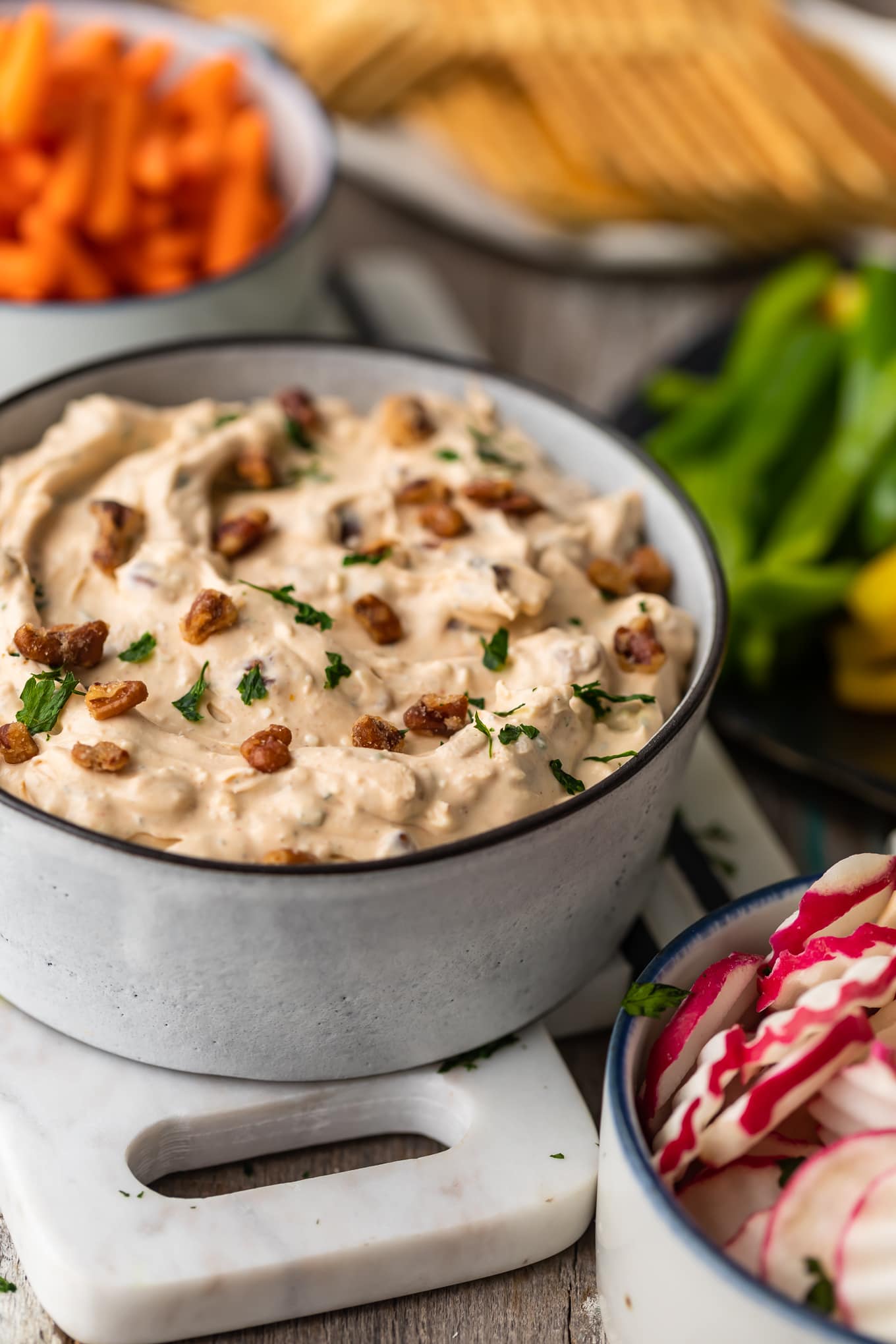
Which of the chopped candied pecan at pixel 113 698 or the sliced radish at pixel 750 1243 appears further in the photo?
the chopped candied pecan at pixel 113 698

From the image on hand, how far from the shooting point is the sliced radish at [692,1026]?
1.94m

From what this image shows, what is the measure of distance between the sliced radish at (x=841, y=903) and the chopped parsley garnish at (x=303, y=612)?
2.70 feet

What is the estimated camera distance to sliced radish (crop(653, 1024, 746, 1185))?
1818mm

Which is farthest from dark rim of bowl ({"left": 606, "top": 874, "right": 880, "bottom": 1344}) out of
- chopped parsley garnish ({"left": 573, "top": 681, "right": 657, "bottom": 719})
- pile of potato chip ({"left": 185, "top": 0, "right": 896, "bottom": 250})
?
pile of potato chip ({"left": 185, "top": 0, "right": 896, "bottom": 250})

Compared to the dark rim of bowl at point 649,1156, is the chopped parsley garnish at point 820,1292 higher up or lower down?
lower down

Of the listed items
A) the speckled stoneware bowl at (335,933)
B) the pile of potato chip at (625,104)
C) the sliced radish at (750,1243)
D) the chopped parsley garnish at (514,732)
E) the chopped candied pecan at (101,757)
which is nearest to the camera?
the sliced radish at (750,1243)

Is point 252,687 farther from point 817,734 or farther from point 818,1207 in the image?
point 817,734

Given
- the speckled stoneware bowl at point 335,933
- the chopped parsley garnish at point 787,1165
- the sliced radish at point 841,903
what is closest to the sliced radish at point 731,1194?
the chopped parsley garnish at point 787,1165

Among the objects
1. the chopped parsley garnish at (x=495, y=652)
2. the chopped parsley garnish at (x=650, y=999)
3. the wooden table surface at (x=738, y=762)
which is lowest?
the wooden table surface at (x=738, y=762)

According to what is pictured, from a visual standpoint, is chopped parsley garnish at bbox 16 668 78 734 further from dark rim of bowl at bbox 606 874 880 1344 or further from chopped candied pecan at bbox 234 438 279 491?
dark rim of bowl at bbox 606 874 880 1344

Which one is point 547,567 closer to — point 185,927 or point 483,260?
point 185,927

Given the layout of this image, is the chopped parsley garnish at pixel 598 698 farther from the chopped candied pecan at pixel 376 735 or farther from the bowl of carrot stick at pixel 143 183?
the bowl of carrot stick at pixel 143 183

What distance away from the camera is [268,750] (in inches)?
79.7

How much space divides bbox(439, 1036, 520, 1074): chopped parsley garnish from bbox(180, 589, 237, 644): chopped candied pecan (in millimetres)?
745
